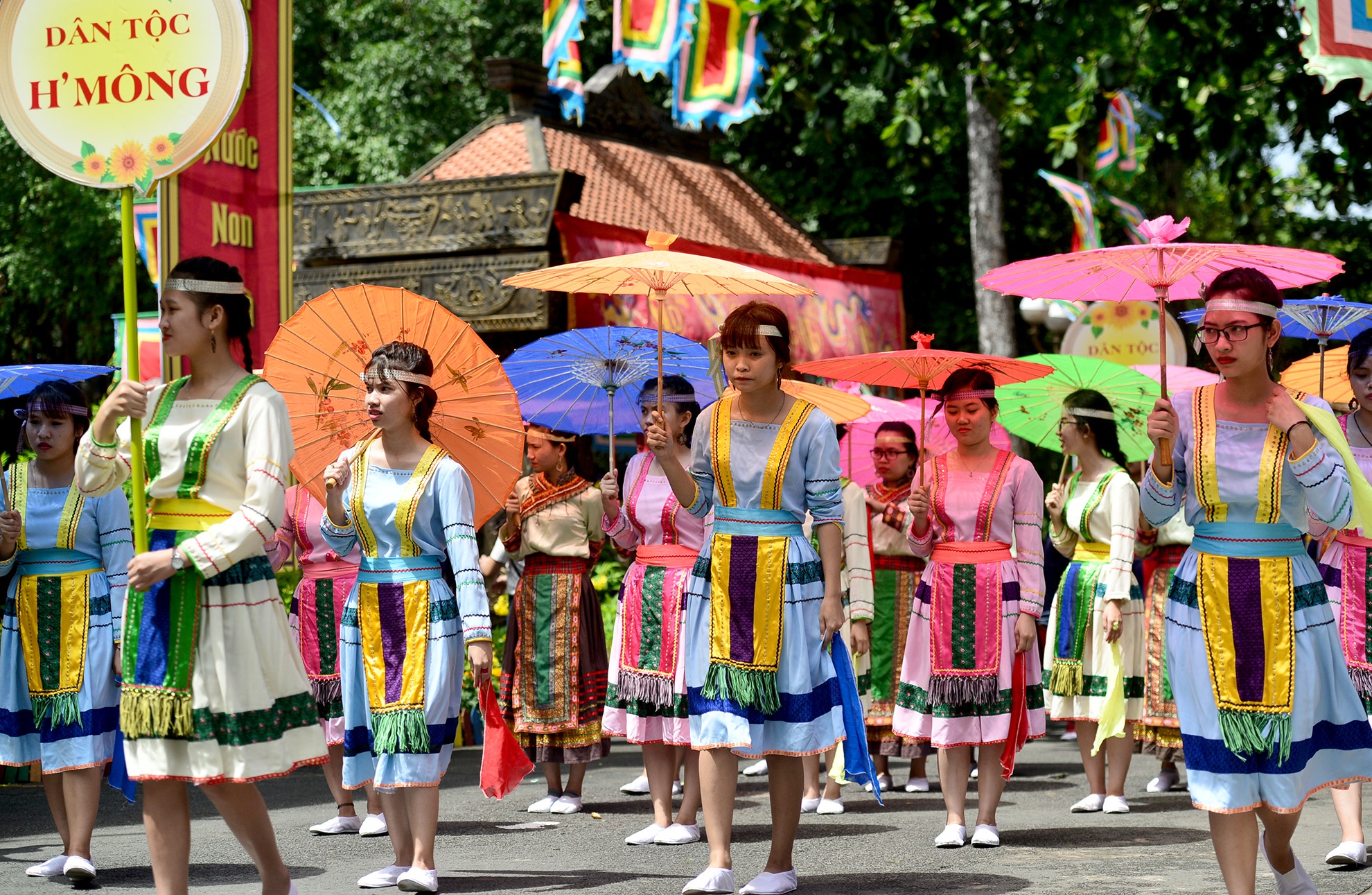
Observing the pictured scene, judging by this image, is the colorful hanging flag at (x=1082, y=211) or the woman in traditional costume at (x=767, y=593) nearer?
the woman in traditional costume at (x=767, y=593)

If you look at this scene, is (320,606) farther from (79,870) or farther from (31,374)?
(79,870)

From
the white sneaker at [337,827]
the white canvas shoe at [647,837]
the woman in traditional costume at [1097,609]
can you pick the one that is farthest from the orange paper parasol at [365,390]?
the woman in traditional costume at [1097,609]

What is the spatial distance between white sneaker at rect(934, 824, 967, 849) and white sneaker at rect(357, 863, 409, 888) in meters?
2.34

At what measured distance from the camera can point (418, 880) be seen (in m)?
5.96

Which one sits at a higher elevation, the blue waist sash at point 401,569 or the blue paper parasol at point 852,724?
the blue waist sash at point 401,569

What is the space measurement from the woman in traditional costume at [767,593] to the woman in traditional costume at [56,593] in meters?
2.44

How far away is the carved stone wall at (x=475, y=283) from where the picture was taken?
13711mm

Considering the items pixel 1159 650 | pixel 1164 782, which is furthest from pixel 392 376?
pixel 1164 782

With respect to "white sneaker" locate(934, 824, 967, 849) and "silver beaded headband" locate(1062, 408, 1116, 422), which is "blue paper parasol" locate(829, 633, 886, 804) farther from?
"silver beaded headband" locate(1062, 408, 1116, 422)

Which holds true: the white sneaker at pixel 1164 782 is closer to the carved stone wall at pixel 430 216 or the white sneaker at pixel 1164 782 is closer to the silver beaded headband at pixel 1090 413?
the silver beaded headband at pixel 1090 413

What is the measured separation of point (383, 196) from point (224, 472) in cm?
1006

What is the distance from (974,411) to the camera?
7.43m

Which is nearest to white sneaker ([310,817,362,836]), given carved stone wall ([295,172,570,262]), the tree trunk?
carved stone wall ([295,172,570,262])

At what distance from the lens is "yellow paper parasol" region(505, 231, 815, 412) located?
6.50 m
